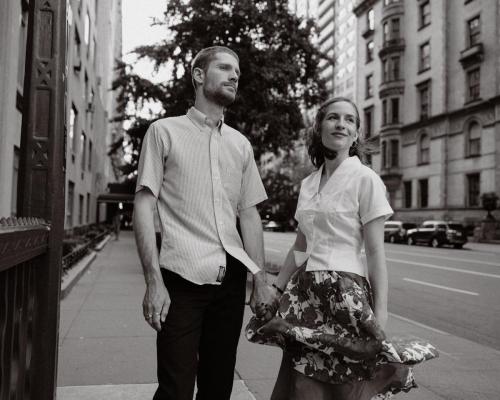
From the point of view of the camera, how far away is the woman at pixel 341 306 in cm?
240

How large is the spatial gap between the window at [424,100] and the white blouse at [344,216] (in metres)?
39.9

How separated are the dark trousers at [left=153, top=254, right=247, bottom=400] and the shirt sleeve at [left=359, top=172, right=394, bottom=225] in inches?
27.5

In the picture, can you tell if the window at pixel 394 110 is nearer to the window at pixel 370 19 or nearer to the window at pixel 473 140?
the window at pixel 370 19

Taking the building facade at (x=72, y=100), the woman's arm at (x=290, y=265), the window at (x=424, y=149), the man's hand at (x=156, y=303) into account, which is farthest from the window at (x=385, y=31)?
the man's hand at (x=156, y=303)

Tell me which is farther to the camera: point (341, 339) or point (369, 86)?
point (369, 86)

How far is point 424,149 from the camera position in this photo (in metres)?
40.2

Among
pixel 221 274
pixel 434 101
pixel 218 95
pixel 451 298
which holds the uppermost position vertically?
pixel 434 101

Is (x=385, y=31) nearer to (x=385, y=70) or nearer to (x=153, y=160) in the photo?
(x=385, y=70)

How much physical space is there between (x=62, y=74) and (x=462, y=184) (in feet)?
119

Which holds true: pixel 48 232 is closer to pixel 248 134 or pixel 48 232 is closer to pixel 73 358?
pixel 73 358

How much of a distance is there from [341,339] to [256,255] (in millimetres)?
665

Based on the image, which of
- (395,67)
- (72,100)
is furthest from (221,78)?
(395,67)

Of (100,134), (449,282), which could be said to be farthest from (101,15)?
(449,282)

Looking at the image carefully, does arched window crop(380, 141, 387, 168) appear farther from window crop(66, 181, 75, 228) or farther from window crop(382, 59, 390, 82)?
window crop(66, 181, 75, 228)
